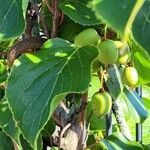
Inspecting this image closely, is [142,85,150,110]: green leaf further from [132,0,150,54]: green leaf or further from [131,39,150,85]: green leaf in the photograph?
[132,0,150,54]: green leaf

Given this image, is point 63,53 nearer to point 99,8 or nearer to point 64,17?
point 64,17

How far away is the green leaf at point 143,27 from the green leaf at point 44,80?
0.25 meters

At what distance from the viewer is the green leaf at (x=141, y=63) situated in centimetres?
86

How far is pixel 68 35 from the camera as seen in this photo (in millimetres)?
863

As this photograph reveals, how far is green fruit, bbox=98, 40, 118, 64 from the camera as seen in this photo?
0.74m

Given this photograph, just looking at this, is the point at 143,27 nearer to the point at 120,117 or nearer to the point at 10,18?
the point at 10,18

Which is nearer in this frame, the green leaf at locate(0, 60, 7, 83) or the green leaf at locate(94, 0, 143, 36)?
the green leaf at locate(94, 0, 143, 36)

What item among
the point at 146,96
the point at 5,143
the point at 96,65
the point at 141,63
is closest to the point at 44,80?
the point at 96,65

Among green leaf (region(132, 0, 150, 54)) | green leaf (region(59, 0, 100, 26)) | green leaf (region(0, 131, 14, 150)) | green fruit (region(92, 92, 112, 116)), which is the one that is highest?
green leaf (region(132, 0, 150, 54))

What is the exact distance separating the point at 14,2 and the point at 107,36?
0.54 ft

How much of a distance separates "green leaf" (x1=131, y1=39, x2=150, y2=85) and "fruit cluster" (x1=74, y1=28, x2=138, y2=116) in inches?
0.7

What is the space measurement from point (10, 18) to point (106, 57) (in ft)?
0.57

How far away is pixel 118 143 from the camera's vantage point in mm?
954

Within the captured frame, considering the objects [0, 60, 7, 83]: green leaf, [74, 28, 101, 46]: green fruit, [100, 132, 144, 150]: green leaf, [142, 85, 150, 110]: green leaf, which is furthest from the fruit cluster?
[142, 85, 150, 110]: green leaf
